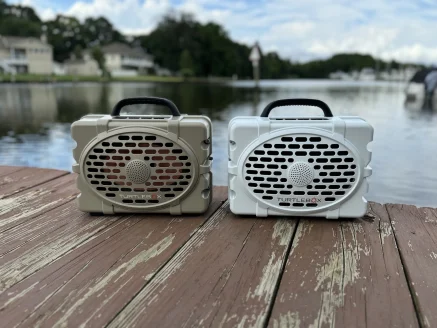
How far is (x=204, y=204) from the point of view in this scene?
196cm

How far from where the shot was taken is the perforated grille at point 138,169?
1845mm

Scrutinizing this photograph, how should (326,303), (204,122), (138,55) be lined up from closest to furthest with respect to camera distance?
(326,303), (204,122), (138,55)

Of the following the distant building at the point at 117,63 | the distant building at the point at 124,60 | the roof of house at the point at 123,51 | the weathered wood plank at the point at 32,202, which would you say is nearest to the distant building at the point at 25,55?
the distant building at the point at 117,63

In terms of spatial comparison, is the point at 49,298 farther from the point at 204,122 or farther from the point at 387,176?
the point at 387,176

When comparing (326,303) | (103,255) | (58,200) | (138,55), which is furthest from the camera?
(138,55)

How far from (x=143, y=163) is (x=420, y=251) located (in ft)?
4.21

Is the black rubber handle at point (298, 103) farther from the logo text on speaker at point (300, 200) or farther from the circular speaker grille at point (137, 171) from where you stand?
the circular speaker grille at point (137, 171)

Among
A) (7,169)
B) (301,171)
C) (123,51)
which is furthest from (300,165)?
(123,51)

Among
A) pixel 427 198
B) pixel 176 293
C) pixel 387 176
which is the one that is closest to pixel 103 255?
pixel 176 293

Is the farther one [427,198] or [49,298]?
[427,198]

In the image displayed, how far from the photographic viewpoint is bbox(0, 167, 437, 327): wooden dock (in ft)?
3.82

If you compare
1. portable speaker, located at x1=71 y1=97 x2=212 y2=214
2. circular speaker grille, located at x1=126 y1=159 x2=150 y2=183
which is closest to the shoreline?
portable speaker, located at x1=71 y1=97 x2=212 y2=214

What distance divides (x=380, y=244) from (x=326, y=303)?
0.58 metres

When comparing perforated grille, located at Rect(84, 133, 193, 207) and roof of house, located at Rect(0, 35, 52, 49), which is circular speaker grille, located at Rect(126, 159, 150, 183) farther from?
roof of house, located at Rect(0, 35, 52, 49)
